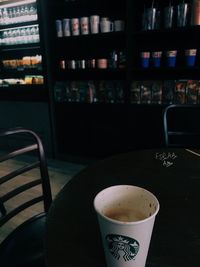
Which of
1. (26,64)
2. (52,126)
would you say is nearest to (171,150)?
(52,126)

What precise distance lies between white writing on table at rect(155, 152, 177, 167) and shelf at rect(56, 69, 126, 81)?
64.4 inches

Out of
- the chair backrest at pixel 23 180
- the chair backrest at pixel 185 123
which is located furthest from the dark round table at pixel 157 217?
the chair backrest at pixel 185 123

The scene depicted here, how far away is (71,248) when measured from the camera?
0.47 metres

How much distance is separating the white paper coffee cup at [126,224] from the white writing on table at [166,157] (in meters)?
0.47

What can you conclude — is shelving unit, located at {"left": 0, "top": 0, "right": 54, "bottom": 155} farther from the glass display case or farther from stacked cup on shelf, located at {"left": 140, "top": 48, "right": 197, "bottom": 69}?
stacked cup on shelf, located at {"left": 140, "top": 48, "right": 197, "bottom": 69}

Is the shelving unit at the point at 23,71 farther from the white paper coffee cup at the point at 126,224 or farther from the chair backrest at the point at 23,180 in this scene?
the white paper coffee cup at the point at 126,224

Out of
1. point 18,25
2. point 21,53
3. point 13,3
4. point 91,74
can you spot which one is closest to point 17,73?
point 21,53

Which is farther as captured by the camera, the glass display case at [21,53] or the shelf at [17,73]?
the shelf at [17,73]

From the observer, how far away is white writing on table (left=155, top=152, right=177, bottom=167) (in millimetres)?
883

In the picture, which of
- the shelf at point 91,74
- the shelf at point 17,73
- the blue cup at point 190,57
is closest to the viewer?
the blue cup at point 190,57

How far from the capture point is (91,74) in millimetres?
2646

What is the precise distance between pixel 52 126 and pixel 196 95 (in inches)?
62.6

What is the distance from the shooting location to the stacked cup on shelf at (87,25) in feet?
7.27

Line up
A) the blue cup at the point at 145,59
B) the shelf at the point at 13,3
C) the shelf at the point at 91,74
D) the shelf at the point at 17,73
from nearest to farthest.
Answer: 1. the blue cup at the point at 145,59
2. the shelf at the point at 91,74
3. the shelf at the point at 13,3
4. the shelf at the point at 17,73
